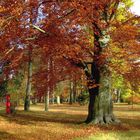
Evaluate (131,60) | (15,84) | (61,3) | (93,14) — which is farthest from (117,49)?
(15,84)

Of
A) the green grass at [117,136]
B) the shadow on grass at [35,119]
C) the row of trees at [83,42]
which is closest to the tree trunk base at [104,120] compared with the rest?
the row of trees at [83,42]

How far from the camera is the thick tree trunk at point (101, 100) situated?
25.2 m

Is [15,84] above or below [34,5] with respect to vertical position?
below

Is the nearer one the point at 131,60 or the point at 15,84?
the point at 131,60

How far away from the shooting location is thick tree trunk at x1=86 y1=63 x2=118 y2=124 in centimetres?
2517

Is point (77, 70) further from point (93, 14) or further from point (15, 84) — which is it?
point (15, 84)

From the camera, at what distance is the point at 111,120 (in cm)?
2517

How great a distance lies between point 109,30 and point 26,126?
809cm

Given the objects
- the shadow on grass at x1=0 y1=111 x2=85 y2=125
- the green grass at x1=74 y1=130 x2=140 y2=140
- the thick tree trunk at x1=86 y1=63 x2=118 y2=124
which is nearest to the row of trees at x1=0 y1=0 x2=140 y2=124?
the thick tree trunk at x1=86 y1=63 x2=118 y2=124

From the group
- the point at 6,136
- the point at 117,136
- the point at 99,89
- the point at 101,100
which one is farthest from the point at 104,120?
the point at 6,136

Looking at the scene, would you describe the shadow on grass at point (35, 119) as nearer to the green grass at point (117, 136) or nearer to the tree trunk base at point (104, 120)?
the tree trunk base at point (104, 120)

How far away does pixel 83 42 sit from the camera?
24.6 metres

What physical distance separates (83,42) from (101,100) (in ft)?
12.6

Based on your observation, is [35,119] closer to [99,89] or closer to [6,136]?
[99,89]
